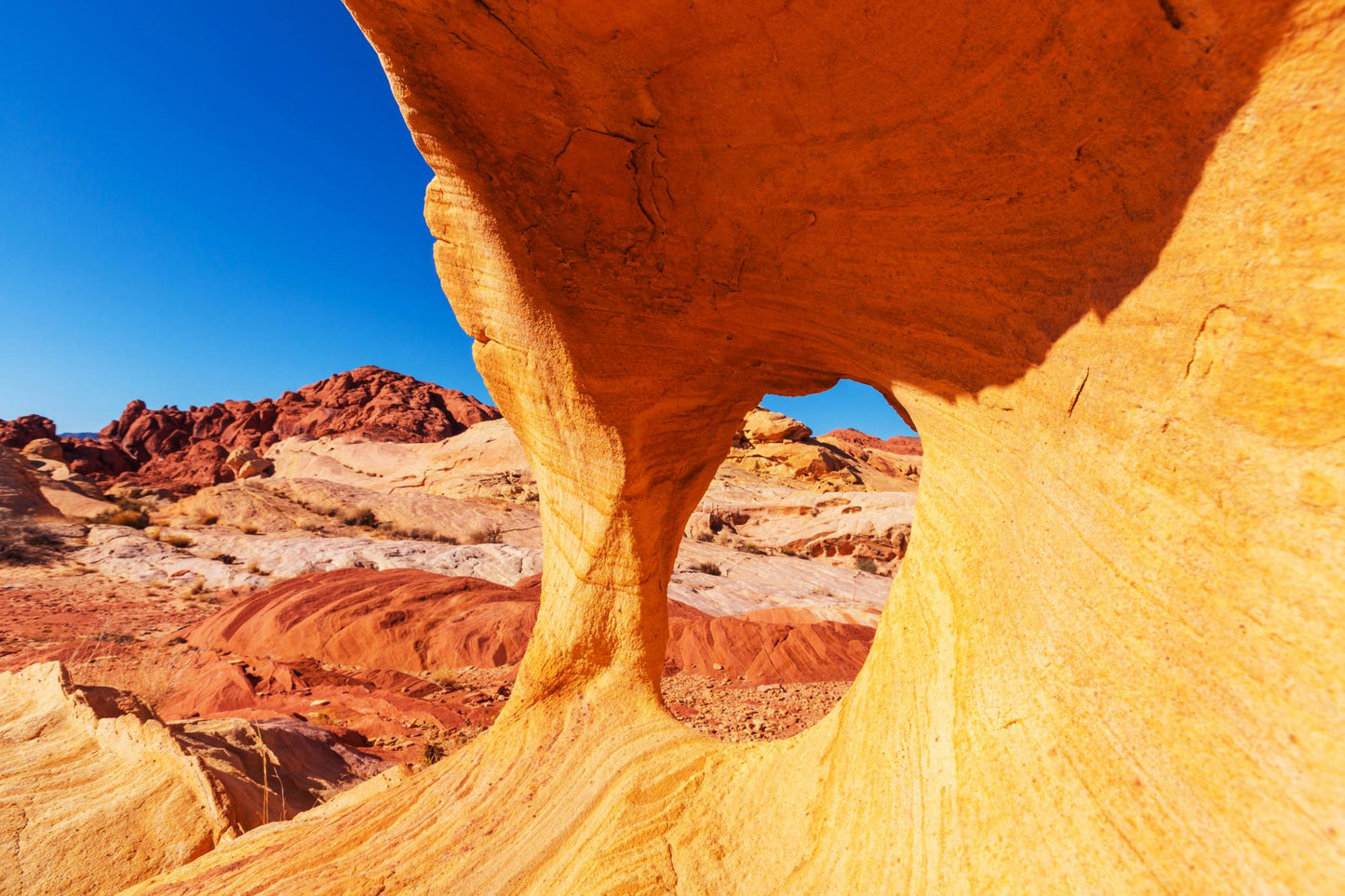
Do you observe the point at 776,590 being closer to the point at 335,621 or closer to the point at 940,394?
the point at 335,621

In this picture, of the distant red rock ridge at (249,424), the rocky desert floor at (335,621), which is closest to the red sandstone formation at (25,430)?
the distant red rock ridge at (249,424)

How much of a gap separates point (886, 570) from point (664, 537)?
40.4ft

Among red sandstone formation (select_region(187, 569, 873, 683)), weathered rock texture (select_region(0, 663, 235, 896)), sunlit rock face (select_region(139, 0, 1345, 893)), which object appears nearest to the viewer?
sunlit rock face (select_region(139, 0, 1345, 893))

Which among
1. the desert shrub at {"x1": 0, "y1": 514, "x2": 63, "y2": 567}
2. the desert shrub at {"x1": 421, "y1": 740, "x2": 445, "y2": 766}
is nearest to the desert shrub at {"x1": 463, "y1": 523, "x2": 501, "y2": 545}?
the desert shrub at {"x1": 0, "y1": 514, "x2": 63, "y2": 567}

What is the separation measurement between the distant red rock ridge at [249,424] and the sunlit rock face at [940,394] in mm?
38800

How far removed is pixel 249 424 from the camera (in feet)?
160

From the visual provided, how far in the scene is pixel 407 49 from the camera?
7.67ft

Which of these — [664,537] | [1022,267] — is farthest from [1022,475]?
[664,537]

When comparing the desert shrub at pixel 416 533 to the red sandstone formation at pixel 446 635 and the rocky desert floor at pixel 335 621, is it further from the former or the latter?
the red sandstone formation at pixel 446 635

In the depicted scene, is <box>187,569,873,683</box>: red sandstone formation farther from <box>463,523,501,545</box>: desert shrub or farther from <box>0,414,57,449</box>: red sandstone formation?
<box>0,414,57,449</box>: red sandstone formation

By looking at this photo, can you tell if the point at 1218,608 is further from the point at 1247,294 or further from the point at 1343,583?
the point at 1247,294

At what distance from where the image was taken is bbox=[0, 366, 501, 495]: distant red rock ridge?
129 ft

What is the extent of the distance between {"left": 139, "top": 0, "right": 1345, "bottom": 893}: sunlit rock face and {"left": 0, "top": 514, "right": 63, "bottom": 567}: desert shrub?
50.8 feet

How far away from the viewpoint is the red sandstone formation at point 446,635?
806cm
